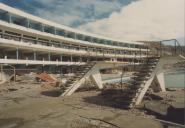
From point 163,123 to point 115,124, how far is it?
2.06 metres

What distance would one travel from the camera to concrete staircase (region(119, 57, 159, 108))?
12.7 m

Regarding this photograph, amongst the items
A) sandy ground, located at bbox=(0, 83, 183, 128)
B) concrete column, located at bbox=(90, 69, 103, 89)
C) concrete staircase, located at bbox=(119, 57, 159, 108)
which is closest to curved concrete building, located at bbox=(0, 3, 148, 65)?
concrete column, located at bbox=(90, 69, 103, 89)

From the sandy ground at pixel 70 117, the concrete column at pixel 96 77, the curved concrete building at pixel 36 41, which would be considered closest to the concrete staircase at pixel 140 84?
the sandy ground at pixel 70 117

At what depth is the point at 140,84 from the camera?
44.5 feet

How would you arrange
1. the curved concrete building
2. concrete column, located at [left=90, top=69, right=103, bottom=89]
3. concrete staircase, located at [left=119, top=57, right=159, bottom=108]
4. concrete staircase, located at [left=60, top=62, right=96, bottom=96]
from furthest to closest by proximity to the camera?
1. the curved concrete building
2. concrete column, located at [left=90, top=69, right=103, bottom=89]
3. concrete staircase, located at [left=60, top=62, right=96, bottom=96]
4. concrete staircase, located at [left=119, top=57, right=159, bottom=108]

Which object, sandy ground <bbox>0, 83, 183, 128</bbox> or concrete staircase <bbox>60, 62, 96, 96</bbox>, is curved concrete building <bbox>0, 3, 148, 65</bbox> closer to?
concrete staircase <bbox>60, 62, 96, 96</bbox>

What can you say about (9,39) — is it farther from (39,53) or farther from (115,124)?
(115,124)

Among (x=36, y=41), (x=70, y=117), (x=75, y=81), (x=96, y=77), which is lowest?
(x=70, y=117)

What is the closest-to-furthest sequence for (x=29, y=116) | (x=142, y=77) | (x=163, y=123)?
(x=163, y=123) < (x=29, y=116) < (x=142, y=77)

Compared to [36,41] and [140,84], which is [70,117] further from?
[36,41]

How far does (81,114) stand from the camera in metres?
10.8

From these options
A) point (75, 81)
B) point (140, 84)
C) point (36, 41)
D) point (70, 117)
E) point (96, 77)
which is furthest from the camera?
point (36, 41)

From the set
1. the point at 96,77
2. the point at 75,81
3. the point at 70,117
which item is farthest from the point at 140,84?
the point at 96,77

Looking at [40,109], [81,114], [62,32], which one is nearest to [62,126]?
[81,114]
